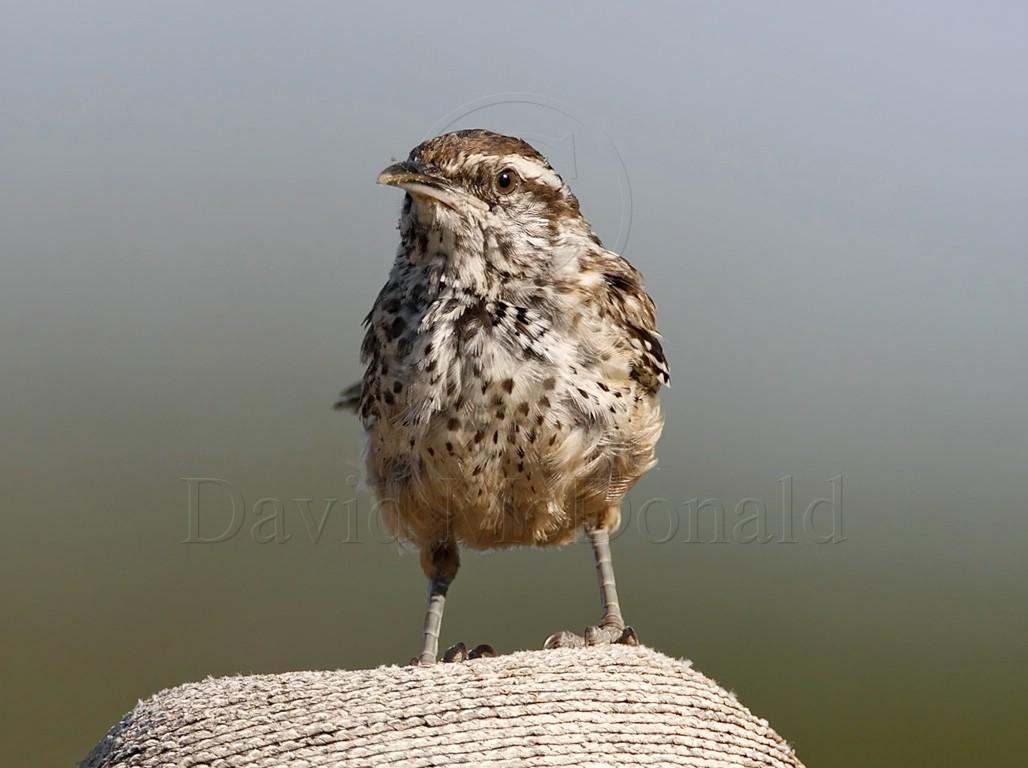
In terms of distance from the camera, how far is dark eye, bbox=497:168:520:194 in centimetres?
319

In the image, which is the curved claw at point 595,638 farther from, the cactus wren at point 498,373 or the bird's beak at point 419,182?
the bird's beak at point 419,182

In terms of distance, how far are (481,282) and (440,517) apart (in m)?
0.68

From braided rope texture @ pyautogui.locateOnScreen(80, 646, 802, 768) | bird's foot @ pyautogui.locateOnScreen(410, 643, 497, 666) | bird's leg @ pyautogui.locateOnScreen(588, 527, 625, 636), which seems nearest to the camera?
braided rope texture @ pyautogui.locateOnScreen(80, 646, 802, 768)

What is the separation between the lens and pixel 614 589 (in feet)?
11.0

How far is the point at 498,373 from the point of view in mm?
3053

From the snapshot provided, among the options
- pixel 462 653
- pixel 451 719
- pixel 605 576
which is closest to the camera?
pixel 451 719

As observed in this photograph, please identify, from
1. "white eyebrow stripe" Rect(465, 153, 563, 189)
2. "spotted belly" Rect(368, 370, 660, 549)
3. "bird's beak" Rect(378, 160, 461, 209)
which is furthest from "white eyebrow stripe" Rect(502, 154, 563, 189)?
"spotted belly" Rect(368, 370, 660, 549)

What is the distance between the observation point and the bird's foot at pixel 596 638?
3.02m

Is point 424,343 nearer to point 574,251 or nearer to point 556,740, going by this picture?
point 574,251

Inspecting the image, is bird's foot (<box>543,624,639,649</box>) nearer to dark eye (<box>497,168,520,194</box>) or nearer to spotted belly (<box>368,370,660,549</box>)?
spotted belly (<box>368,370,660,549</box>)

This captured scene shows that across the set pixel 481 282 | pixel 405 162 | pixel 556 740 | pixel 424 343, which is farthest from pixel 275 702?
pixel 405 162

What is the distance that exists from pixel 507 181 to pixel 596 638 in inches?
51.1

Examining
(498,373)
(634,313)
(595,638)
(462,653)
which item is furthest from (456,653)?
(634,313)

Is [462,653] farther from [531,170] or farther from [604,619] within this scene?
[531,170]
